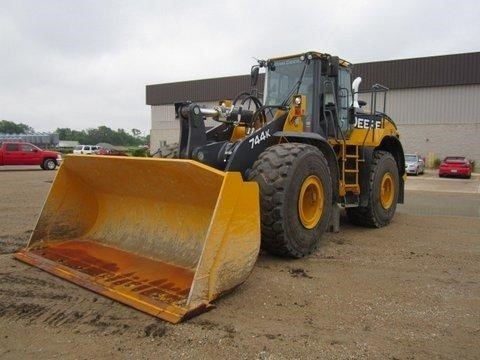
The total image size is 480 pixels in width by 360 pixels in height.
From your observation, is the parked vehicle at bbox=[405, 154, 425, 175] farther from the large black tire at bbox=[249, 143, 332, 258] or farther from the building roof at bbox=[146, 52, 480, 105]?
the large black tire at bbox=[249, 143, 332, 258]

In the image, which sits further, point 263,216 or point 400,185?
point 400,185

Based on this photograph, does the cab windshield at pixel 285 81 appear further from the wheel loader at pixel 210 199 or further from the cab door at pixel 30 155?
the cab door at pixel 30 155

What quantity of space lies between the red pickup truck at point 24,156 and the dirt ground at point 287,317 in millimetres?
22402

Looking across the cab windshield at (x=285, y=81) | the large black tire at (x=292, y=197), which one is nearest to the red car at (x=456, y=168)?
the cab windshield at (x=285, y=81)

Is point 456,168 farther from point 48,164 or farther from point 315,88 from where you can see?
point 48,164

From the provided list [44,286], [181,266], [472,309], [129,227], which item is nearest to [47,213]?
[129,227]

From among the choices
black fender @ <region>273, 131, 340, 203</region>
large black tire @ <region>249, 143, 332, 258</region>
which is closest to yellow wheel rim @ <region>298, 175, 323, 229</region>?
large black tire @ <region>249, 143, 332, 258</region>

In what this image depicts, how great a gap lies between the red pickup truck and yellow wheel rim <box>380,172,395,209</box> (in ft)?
71.7

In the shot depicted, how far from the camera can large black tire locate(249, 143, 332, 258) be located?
16.2 ft

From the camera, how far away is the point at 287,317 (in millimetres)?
3787

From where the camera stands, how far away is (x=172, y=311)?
3.57 metres

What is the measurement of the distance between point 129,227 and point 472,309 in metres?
3.74

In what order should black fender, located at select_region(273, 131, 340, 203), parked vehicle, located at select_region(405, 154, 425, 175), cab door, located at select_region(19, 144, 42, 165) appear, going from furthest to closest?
parked vehicle, located at select_region(405, 154, 425, 175) → cab door, located at select_region(19, 144, 42, 165) → black fender, located at select_region(273, 131, 340, 203)

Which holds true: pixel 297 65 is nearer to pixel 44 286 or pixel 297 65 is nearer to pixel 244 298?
pixel 244 298
